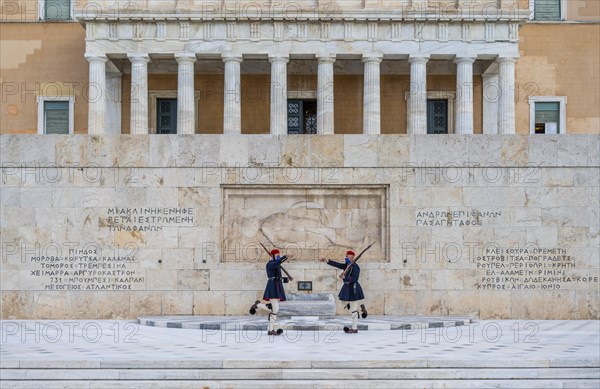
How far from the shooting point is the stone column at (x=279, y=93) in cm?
4694

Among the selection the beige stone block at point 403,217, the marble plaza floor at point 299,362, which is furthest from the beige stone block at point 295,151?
the marble plaza floor at point 299,362

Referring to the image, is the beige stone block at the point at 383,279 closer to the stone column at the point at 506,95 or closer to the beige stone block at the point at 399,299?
the beige stone block at the point at 399,299

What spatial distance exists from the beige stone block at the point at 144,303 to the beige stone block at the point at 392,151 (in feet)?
21.7

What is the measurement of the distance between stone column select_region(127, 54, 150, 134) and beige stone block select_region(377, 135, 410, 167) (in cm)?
2489

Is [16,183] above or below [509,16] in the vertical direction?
below

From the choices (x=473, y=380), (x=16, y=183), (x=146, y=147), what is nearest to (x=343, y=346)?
(x=473, y=380)

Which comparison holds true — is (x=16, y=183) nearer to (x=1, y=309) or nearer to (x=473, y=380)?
(x=1, y=309)

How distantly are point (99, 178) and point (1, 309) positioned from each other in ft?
13.3

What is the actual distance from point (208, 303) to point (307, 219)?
3307 mm

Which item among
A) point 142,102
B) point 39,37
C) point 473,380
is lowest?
point 473,380

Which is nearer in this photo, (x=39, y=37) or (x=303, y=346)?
(x=303, y=346)

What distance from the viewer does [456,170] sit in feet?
79.9

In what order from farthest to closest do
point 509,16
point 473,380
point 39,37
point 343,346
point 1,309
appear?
point 39,37 < point 509,16 < point 1,309 < point 343,346 < point 473,380

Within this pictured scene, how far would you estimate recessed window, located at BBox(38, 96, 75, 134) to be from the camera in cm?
5116
